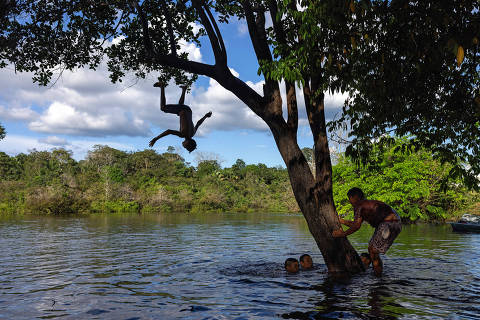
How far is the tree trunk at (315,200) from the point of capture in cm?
834

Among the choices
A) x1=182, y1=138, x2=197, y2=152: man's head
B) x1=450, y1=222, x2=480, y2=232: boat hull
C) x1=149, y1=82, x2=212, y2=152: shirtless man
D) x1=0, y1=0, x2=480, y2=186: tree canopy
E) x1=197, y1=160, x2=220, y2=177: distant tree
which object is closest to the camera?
x1=0, y1=0, x2=480, y2=186: tree canopy

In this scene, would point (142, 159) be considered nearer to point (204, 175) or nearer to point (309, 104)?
point (204, 175)

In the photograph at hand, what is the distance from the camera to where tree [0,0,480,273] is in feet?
20.6

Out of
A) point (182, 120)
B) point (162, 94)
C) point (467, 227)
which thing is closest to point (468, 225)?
point (467, 227)

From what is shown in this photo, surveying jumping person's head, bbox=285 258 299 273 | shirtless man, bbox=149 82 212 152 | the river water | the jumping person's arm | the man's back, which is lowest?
the river water

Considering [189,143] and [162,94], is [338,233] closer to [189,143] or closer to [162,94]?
[189,143]

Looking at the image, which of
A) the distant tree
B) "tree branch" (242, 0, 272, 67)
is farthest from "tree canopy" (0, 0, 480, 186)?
the distant tree

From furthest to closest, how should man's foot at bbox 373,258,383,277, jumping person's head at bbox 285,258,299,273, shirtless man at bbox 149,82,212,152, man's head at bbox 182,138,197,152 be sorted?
jumping person's head at bbox 285,258,299,273 < man's foot at bbox 373,258,383,277 < man's head at bbox 182,138,197,152 < shirtless man at bbox 149,82,212,152

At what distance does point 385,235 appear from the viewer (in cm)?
840

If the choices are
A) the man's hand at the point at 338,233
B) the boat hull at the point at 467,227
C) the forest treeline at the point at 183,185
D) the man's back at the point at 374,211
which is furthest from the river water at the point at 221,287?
the forest treeline at the point at 183,185

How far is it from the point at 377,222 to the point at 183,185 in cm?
6173

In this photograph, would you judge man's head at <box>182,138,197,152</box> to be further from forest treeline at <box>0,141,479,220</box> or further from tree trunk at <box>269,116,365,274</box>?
forest treeline at <box>0,141,479,220</box>

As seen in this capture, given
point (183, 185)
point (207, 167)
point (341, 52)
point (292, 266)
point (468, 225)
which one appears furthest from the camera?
point (207, 167)

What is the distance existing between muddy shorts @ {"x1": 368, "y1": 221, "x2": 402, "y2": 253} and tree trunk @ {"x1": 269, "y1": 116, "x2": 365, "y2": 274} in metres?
0.67
